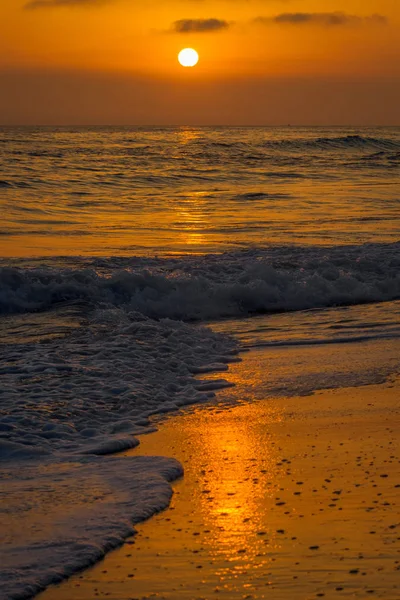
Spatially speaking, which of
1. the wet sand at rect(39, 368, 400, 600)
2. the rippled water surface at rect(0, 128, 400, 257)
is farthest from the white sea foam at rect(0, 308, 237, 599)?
the rippled water surface at rect(0, 128, 400, 257)

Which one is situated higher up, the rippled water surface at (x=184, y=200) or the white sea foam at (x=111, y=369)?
the rippled water surface at (x=184, y=200)

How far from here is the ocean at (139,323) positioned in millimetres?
4289

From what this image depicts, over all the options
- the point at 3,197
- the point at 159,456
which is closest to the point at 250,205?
the point at 3,197

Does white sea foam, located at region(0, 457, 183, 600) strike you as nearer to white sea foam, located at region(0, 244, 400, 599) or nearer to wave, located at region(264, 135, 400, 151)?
white sea foam, located at region(0, 244, 400, 599)

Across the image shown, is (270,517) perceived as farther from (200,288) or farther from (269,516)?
(200,288)

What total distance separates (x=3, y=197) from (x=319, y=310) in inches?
565

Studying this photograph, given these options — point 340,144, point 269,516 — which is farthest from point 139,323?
point 340,144

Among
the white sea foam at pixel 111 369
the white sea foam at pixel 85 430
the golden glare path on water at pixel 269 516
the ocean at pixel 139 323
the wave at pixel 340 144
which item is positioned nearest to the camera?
the golden glare path on water at pixel 269 516

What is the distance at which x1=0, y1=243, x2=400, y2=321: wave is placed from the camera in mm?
10789

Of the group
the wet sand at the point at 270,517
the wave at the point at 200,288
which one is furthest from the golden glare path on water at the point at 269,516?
the wave at the point at 200,288

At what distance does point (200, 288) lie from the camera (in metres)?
11.2

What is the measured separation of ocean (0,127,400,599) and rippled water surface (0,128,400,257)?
0.12 m

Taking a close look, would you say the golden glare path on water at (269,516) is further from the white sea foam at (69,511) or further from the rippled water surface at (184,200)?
the rippled water surface at (184,200)

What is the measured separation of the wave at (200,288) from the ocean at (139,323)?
28 millimetres
